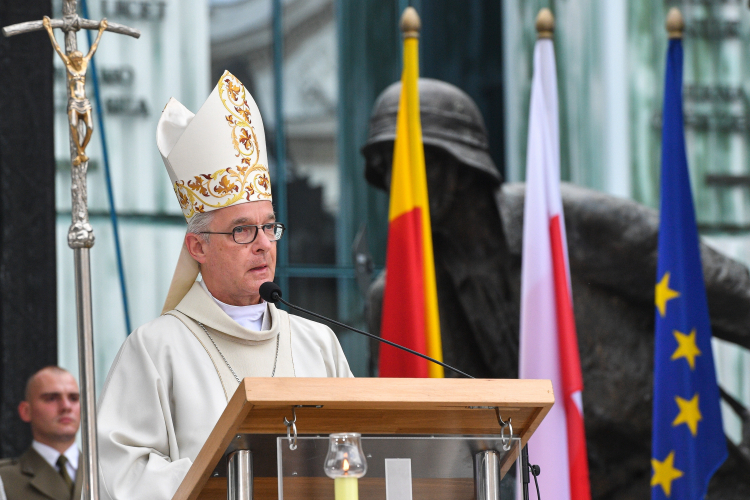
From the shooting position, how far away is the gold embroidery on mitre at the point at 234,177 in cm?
298

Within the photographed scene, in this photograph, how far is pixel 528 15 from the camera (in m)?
7.60

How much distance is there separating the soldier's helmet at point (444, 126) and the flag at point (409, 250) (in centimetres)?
40

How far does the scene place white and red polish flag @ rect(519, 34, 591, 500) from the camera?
4625 millimetres

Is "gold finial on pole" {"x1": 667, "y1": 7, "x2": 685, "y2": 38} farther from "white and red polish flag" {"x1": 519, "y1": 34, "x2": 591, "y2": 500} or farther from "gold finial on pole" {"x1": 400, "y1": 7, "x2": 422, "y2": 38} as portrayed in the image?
"gold finial on pole" {"x1": 400, "y1": 7, "x2": 422, "y2": 38}

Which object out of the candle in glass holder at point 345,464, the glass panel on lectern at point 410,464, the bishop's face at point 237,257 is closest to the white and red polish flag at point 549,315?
the bishop's face at point 237,257

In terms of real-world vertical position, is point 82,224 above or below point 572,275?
above

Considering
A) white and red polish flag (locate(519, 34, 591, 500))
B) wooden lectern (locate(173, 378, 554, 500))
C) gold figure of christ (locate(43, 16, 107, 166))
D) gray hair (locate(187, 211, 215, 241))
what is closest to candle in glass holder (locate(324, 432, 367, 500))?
wooden lectern (locate(173, 378, 554, 500))

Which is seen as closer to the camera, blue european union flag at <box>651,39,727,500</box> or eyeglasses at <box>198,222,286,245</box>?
eyeglasses at <box>198,222,286,245</box>

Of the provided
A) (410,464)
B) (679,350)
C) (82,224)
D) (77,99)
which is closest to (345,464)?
(410,464)

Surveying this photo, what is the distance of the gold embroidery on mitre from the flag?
6.40ft

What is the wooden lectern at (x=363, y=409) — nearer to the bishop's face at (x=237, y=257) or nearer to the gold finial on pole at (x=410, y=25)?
the bishop's face at (x=237, y=257)

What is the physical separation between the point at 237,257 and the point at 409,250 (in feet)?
7.17

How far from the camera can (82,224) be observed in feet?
7.95

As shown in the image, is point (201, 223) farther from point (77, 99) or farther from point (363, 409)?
point (363, 409)
